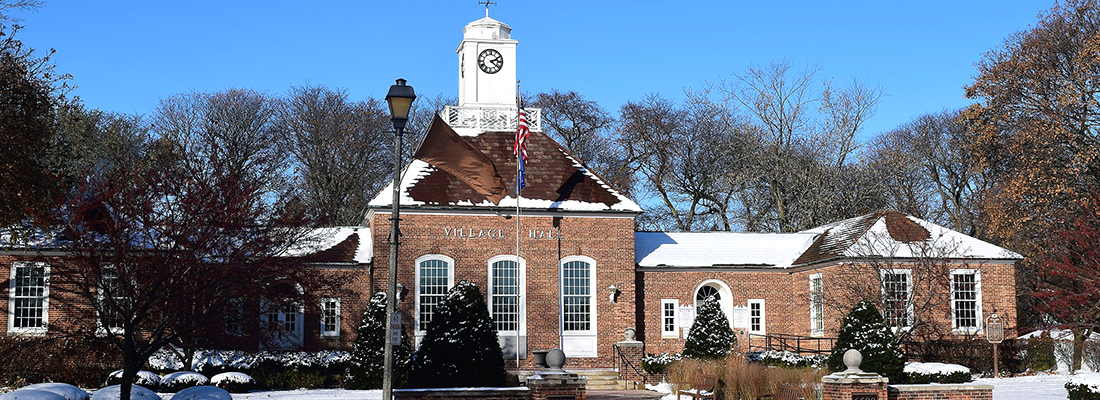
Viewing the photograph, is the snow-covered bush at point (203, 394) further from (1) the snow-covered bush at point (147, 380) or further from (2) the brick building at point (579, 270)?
(2) the brick building at point (579, 270)

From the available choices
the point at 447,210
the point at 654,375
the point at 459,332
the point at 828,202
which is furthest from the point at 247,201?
the point at 828,202

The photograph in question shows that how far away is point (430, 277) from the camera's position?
27.5 meters

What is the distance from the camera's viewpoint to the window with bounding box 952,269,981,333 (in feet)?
94.4

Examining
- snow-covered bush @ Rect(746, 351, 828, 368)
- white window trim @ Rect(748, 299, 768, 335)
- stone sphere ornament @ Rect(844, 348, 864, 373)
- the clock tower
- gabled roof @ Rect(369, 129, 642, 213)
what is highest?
the clock tower

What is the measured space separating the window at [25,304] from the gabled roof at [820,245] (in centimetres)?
1636

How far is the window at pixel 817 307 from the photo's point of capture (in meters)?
29.1

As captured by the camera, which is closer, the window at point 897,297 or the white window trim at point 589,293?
the window at point 897,297

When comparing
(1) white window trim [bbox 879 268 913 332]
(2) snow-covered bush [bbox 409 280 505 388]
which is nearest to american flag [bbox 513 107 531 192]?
(2) snow-covered bush [bbox 409 280 505 388]

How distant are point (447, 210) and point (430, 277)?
1885 mm

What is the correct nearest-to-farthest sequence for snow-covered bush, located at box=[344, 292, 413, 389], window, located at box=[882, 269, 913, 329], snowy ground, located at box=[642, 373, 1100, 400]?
1. snowy ground, located at box=[642, 373, 1100, 400]
2. snow-covered bush, located at box=[344, 292, 413, 389]
3. window, located at box=[882, 269, 913, 329]

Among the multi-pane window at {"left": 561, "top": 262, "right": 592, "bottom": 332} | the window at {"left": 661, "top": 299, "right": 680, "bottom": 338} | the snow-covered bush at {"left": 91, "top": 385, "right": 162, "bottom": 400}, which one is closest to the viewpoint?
the snow-covered bush at {"left": 91, "top": 385, "right": 162, "bottom": 400}

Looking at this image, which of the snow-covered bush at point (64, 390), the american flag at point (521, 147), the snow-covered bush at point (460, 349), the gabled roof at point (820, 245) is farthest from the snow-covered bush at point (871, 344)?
the snow-covered bush at point (64, 390)

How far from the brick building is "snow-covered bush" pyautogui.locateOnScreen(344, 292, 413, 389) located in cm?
362

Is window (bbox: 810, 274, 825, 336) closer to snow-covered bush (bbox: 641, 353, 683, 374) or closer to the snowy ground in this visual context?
the snowy ground
